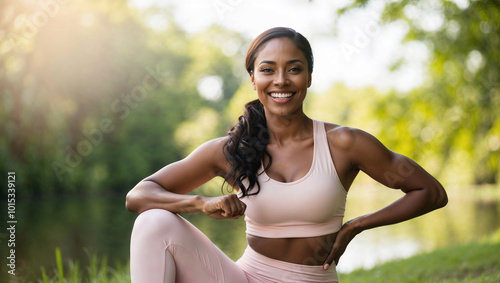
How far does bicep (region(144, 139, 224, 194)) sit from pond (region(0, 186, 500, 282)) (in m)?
3.93

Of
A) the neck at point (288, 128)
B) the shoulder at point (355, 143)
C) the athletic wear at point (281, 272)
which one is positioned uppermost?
the neck at point (288, 128)

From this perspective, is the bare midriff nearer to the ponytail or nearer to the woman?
the woman

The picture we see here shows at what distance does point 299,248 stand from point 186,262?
0.49 meters

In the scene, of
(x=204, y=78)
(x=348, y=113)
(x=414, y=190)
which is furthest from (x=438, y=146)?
(x=348, y=113)

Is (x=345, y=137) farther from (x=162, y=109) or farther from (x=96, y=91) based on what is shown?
(x=162, y=109)

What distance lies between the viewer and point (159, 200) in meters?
2.32

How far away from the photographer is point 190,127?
2588 centimetres

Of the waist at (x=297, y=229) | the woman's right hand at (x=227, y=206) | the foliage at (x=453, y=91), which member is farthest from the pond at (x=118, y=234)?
the woman's right hand at (x=227, y=206)

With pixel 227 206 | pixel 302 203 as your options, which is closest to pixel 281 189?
pixel 302 203

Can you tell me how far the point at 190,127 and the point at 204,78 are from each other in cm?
513

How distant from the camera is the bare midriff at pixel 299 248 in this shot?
2307mm

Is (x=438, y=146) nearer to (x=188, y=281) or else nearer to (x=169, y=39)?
(x=188, y=281)

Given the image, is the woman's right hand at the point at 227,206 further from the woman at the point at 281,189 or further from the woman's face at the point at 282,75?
the woman's face at the point at 282,75

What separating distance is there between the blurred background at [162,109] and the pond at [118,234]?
4 cm
